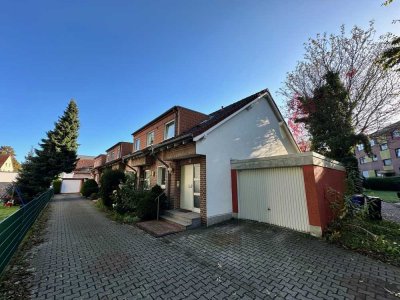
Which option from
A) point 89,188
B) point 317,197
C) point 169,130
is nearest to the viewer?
point 317,197

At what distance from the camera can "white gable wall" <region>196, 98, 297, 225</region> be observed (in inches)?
319

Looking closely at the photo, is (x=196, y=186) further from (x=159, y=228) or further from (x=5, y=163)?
(x=5, y=163)

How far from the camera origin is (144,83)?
12.3 metres

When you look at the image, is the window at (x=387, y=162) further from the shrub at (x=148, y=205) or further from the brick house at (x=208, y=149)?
the shrub at (x=148, y=205)

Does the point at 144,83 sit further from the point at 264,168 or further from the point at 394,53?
the point at 394,53

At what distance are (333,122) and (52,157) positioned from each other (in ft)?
86.0

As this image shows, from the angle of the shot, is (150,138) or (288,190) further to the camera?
(150,138)

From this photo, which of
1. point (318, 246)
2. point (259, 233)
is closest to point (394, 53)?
point (318, 246)

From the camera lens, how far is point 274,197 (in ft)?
23.9

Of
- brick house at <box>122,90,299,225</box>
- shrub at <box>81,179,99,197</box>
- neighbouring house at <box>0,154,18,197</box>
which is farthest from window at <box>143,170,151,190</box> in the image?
neighbouring house at <box>0,154,18,197</box>

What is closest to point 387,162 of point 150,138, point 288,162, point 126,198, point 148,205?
point 288,162

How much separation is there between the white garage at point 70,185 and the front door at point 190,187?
29908mm

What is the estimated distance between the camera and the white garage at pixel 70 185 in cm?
3059

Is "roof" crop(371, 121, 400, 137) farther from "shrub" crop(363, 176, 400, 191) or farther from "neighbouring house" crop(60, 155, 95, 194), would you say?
"neighbouring house" crop(60, 155, 95, 194)
